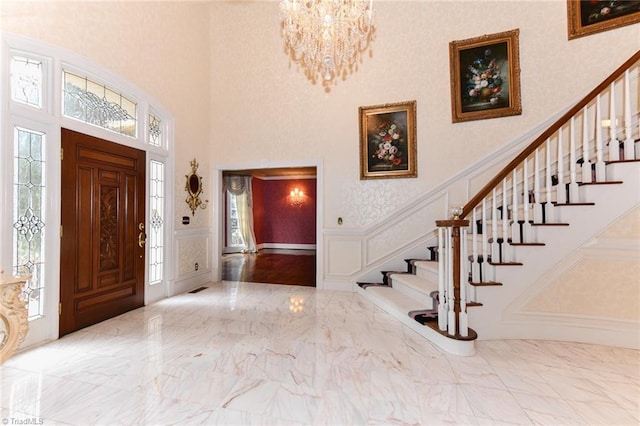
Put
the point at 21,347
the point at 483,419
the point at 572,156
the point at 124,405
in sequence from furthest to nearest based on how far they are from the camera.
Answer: the point at 572,156 → the point at 21,347 → the point at 124,405 → the point at 483,419

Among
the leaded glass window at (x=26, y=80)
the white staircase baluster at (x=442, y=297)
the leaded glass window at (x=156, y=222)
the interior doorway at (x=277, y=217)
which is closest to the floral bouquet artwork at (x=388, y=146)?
the white staircase baluster at (x=442, y=297)

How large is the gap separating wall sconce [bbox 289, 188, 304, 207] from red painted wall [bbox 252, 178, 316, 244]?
4.1 inches

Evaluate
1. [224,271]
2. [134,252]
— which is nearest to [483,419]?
[134,252]

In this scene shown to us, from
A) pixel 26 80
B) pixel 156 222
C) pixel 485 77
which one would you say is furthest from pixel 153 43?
pixel 485 77

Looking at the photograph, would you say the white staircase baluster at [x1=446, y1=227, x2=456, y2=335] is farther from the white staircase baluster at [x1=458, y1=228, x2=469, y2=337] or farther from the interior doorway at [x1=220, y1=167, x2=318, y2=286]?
A: the interior doorway at [x1=220, y1=167, x2=318, y2=286]

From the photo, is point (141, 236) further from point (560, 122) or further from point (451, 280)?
point (560, 122)

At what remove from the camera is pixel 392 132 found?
456cm

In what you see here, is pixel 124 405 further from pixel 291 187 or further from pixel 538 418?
pixel 291 187

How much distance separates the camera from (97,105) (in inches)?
129

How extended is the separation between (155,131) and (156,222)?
1.39 m

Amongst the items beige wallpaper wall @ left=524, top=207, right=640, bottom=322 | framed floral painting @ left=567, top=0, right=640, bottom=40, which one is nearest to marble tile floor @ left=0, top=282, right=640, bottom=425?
beige wallpaper wall @ left=524, top=207, right=640, bottom=322

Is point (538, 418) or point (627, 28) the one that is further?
point (627, 28)

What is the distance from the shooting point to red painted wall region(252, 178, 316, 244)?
32.7ft

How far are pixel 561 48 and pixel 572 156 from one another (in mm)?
2330
